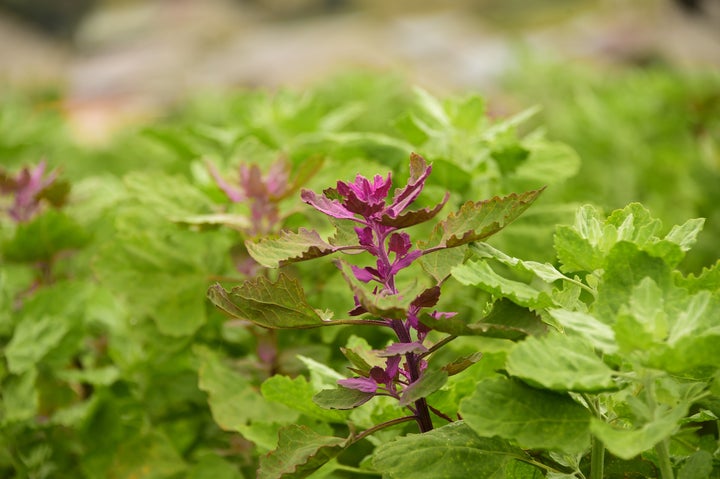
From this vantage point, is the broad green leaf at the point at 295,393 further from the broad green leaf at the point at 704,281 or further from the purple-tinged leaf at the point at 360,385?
the broad green leaf at the point at 704,281

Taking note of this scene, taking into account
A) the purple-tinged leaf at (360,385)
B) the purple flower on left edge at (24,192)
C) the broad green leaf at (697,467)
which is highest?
the broad green leaf at (697,467)

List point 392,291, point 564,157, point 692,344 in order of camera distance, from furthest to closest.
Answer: point 564,157 < point 392,291 < point 692,344

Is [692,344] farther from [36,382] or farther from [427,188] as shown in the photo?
[36,382]

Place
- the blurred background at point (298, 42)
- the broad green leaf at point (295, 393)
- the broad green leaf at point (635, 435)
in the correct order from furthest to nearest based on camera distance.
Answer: the blurred background at point (298, 42) → the broad green leaf at point (295, 393) → the broad green leaf at point (635, 435)

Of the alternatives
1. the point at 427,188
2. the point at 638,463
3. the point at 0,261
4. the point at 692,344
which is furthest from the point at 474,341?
the point at 0,261

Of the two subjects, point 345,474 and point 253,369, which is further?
point 253,369

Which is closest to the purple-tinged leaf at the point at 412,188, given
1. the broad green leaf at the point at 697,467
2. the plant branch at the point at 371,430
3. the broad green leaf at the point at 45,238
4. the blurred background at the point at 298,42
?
the plant branch at the point at 371,430
